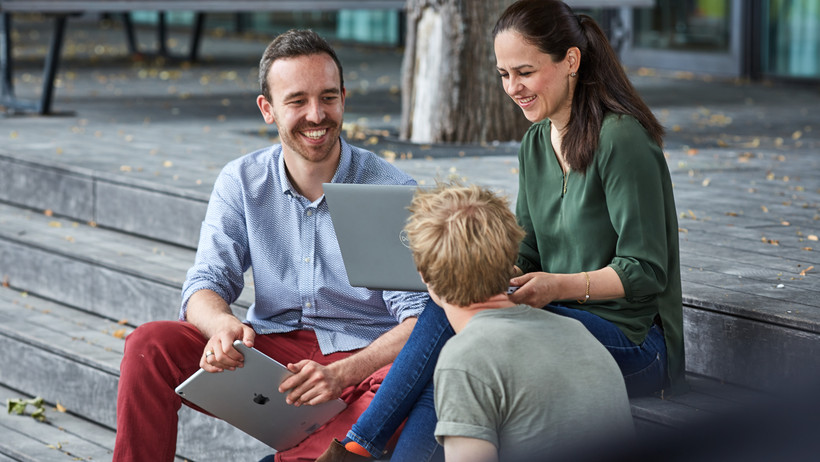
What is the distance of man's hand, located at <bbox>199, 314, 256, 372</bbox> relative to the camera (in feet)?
9.48

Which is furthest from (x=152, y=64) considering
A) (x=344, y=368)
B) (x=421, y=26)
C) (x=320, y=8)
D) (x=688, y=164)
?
(x=344, y=368)

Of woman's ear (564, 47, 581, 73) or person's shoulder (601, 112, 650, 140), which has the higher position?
woman's ear (564, 47, 581, 73)

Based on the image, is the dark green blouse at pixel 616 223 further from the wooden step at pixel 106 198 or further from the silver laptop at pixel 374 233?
the wooden step at pixel 106 198

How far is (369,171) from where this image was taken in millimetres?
3334

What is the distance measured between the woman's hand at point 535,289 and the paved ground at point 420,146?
120cm

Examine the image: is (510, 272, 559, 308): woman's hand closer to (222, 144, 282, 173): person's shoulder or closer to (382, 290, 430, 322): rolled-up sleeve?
(382, 290, 430, 322): rolled-up sleeve

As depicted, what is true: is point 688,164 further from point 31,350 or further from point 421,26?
point 31,350

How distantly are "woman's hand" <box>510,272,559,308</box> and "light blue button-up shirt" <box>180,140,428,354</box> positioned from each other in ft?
2.29

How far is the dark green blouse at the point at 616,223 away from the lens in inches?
109

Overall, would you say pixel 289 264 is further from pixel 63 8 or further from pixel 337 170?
pixel 63 8

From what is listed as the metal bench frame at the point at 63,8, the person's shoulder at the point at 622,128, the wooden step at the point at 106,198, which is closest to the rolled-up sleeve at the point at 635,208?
the person's shoulder at the point at 622,128

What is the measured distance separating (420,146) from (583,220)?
4.79 metres

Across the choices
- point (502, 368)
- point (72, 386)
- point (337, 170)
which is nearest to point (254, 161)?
point (337, 170)

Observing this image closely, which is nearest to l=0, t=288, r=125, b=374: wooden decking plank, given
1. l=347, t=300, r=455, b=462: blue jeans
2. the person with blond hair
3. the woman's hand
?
l=347, t=300, r=455, b=462: blue jeans
